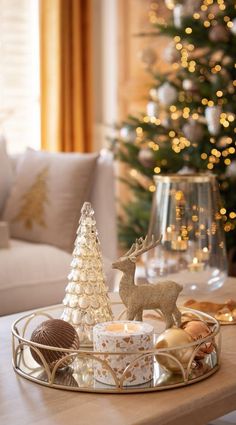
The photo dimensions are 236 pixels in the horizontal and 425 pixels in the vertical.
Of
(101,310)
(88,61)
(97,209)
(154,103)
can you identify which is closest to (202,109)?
(154,103)

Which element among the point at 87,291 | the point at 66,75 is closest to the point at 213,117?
the point at 66,75

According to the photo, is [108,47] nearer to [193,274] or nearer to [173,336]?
[193,274]

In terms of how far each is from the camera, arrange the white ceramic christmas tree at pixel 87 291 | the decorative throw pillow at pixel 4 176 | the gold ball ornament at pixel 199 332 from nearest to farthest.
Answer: the gold ball ornament at pixel 199 332, the white ceramic christmas tree at pixel 87 291, the decorative throw pillow at pixel 4 176

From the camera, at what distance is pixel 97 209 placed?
3.24 meters

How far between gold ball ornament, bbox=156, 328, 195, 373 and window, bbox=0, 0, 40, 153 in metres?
3.35

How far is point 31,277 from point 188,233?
99 centimetres

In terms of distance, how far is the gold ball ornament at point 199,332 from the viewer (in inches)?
57.5

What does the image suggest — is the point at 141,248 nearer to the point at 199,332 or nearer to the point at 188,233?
the point at 199,332

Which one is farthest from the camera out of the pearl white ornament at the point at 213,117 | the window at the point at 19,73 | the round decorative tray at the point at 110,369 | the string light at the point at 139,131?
the window at the point at 19,73

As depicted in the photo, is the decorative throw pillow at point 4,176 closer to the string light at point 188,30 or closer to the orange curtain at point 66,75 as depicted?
the string light at point 188,30

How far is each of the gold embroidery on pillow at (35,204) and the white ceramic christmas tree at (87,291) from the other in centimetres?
155

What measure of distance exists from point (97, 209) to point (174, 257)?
49.0 inches

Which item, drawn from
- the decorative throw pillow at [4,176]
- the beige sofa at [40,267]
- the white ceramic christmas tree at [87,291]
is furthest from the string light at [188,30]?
the white ceramic christmas tree at [87,291]

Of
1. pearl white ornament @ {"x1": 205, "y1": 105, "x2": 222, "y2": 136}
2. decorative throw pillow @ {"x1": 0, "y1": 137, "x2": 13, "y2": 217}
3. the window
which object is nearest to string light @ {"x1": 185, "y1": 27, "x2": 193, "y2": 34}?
pearl white ornament @ {"x1": 205, "y1": 105, "x2": 222, "y2": 136}
